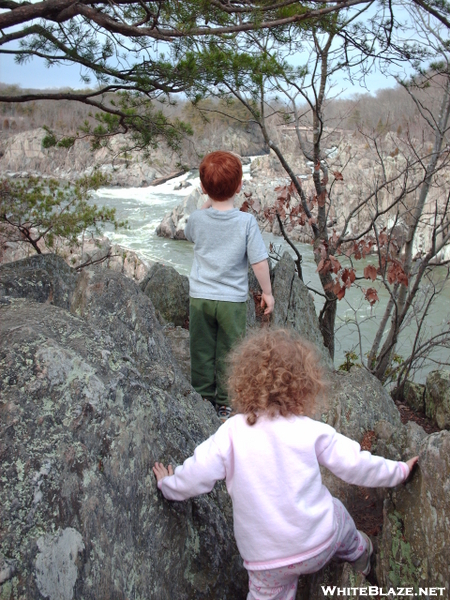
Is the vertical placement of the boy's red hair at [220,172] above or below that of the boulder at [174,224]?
above

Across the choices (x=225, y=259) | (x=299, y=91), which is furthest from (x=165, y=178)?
(x=225, y=259)

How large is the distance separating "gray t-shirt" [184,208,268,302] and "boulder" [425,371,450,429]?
123 inches

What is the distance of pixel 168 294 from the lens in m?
4.89

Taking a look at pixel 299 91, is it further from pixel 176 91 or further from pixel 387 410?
pixel 387 410

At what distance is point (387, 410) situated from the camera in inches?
120

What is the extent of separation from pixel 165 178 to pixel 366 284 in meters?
23.1

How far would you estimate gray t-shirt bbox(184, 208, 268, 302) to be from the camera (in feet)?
9.34

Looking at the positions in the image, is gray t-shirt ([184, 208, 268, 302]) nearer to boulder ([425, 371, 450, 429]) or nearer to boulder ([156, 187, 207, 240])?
boulder ([425, 371, 450, 429])

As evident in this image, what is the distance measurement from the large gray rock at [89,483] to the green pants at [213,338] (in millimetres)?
1060

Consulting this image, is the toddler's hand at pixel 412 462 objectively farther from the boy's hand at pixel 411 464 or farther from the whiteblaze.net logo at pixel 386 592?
the whiteblaze.net logo at pixel 386 592

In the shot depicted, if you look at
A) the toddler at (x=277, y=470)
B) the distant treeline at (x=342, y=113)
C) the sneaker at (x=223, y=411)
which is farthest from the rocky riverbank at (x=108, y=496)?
the distant treeline at (x=342, y=113)

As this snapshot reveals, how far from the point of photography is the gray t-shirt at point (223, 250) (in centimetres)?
285

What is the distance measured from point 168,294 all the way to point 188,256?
13198 mm

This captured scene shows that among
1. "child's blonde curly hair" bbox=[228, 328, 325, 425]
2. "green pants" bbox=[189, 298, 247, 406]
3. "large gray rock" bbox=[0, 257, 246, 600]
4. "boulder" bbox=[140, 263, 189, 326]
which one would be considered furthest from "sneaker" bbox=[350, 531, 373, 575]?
"boulder" bbox=[140, 263, 189, 326]
